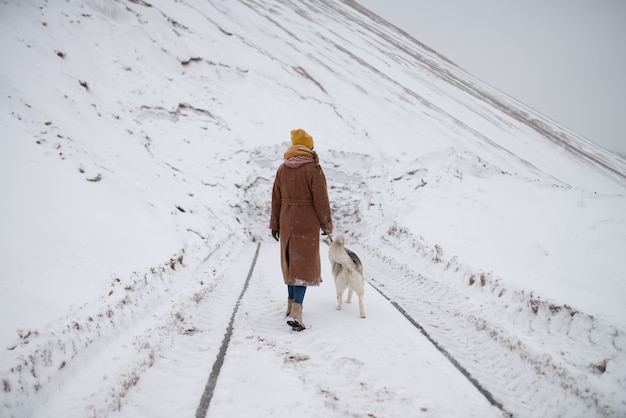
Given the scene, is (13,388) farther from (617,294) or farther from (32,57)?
(32,57)

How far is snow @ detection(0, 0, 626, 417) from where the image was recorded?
2912 millimetres

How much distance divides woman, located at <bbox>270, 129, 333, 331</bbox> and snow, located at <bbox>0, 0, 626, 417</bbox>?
0.64 metres

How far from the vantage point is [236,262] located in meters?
7.99

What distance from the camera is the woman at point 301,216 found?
4.25m

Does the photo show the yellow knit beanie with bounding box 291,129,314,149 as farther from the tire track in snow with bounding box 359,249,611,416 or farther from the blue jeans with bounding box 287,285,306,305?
the tire track in snow with bounding box 359,249,611,416

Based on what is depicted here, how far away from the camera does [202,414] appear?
8.43ft

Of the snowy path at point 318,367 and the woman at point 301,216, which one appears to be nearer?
the snowy path at point 318,367

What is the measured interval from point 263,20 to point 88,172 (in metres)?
27.5

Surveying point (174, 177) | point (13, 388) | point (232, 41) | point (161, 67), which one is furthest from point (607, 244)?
point (232, 41)

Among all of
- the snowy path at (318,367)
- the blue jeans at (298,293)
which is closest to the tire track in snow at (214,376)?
the snowy path at (318,367)

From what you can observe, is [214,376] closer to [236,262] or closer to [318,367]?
[318,367]

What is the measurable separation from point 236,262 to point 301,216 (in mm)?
4210

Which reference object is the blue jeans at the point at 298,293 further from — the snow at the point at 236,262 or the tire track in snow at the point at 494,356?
the tire track in snow at the point at 494,356

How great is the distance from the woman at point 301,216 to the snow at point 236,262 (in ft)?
2.11
